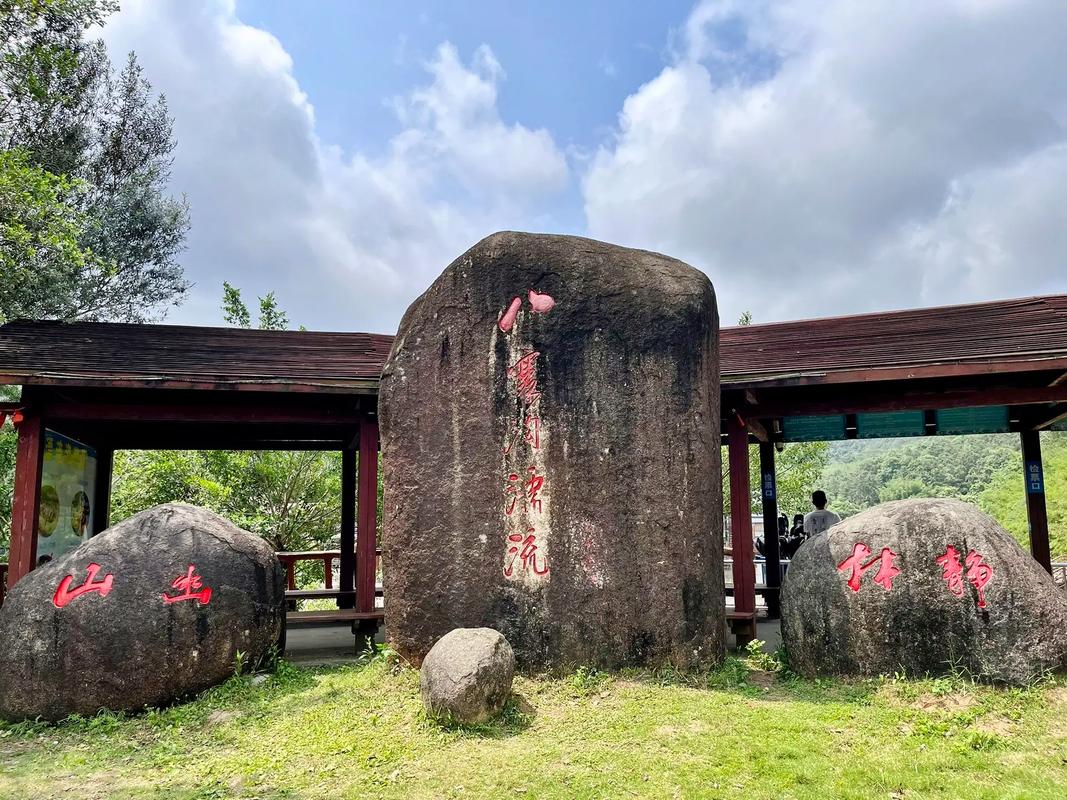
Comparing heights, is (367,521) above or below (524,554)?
above

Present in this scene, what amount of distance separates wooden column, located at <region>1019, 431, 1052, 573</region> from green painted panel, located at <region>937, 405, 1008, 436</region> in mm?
426

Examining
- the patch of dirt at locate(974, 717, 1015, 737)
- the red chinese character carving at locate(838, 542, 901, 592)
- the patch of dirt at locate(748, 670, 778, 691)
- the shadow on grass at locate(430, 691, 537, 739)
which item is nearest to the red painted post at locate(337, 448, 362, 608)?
the shadow on grass at locate(430, 691, 537, 739)

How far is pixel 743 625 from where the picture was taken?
7930mm

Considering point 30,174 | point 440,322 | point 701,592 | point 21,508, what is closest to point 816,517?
point 701,592

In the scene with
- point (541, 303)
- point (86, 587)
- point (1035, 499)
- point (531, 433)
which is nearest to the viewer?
point (86, 587)

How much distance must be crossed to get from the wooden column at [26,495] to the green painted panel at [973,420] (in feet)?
35.2

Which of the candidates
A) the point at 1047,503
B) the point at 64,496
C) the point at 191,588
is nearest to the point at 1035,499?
the point at 191,588

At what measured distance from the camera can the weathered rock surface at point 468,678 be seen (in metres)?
5.14

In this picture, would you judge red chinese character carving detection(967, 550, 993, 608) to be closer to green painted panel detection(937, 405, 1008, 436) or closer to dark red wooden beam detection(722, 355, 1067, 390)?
dark red wooden beam detection(722, 355, 1067, 390)

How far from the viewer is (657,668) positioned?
6098 mm

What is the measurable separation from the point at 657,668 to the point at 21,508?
6.74 metres

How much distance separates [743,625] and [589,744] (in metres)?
3.55

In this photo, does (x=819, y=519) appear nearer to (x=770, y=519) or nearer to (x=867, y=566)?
(x=770, y=519)

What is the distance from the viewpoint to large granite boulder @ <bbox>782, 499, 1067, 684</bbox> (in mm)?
5359
